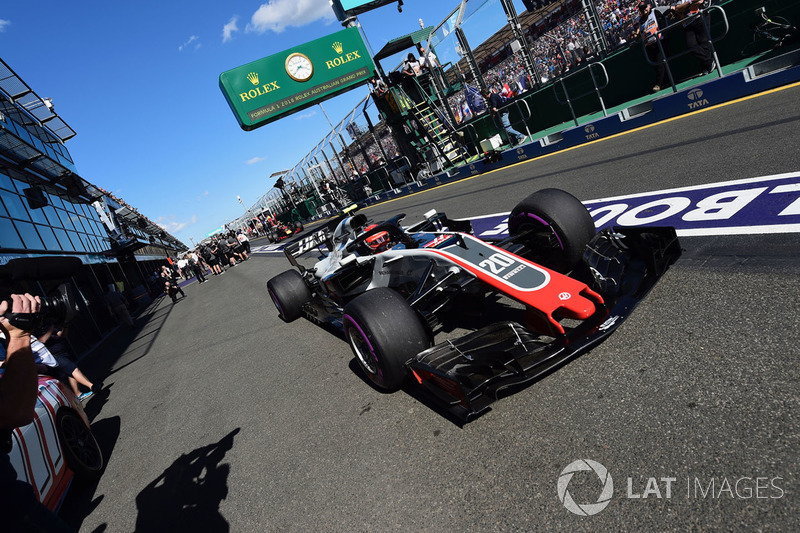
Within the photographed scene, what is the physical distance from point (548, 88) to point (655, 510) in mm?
Answer: 13377

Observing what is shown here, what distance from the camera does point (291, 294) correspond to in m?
6.41

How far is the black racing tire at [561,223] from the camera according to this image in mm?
3643

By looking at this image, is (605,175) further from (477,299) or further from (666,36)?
(666,36)

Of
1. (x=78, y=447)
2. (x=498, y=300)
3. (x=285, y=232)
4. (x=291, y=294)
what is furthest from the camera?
(x=285, y=232)

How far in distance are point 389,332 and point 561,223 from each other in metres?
1.64

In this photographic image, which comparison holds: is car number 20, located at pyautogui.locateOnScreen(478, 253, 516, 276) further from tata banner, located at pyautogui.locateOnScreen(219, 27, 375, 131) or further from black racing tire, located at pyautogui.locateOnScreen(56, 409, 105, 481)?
tata banner, located at pyautogui.locateOnScreen(219, 27, 375, 131)

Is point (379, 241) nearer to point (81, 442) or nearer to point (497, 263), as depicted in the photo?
point (497, 263)

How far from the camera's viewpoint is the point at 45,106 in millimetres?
23797

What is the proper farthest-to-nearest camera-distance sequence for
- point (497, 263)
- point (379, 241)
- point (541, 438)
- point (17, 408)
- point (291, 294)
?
point (291, 294) < point (379, 241) < point (497, 263) < point (541, 438) < point (17, 408)

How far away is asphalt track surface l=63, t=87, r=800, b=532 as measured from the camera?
1.83 meters

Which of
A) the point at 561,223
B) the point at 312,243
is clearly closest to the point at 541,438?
the point at 561,223

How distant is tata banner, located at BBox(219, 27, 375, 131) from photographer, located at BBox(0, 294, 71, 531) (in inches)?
880

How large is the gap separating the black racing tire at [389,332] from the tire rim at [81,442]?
8.73ft

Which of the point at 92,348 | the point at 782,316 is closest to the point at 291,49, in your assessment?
the point at 92,348
